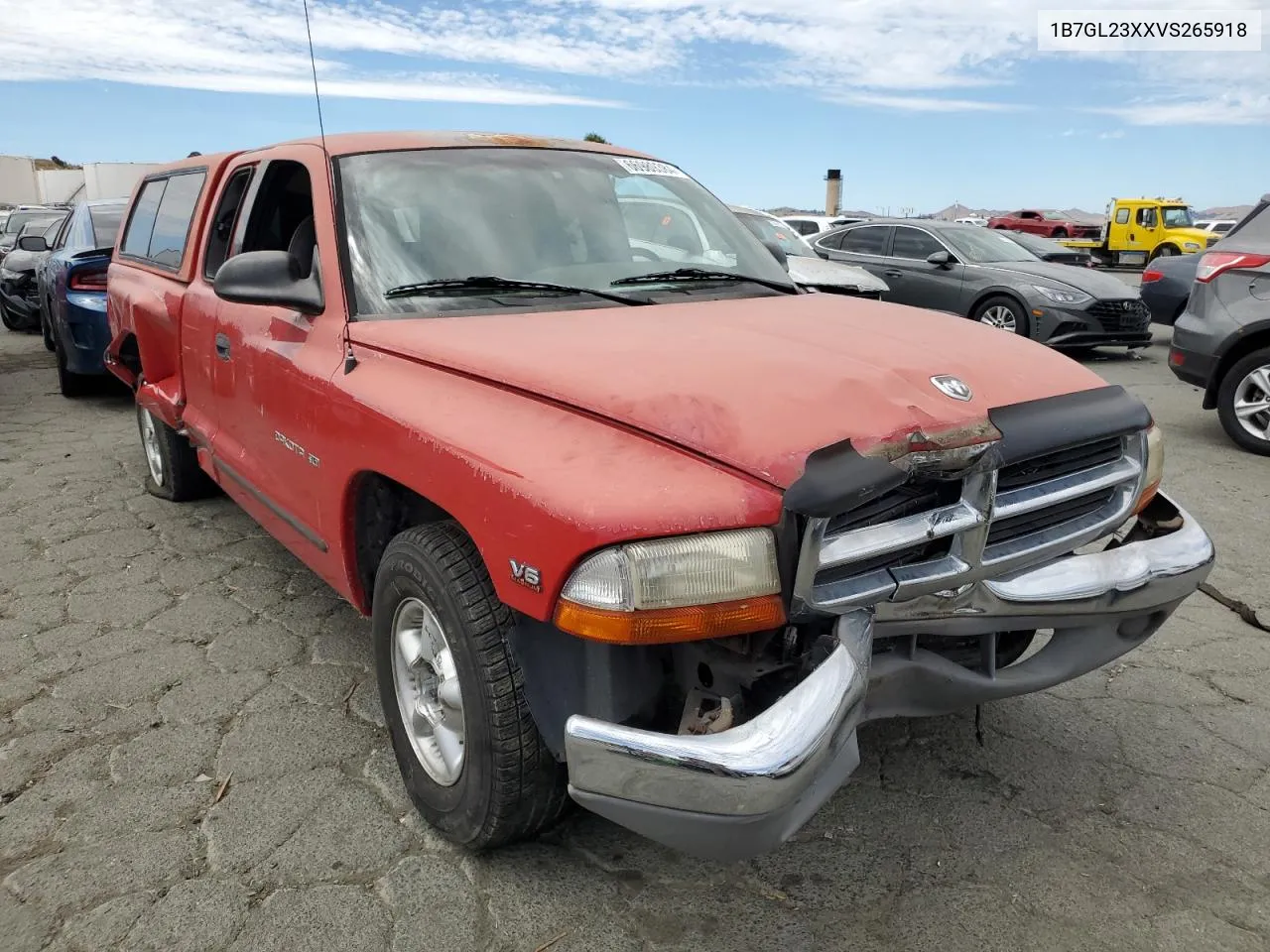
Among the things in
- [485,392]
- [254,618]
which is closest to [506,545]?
[485,392]

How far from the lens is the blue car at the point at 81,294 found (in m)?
7.41

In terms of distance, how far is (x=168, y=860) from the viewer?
2.39 m

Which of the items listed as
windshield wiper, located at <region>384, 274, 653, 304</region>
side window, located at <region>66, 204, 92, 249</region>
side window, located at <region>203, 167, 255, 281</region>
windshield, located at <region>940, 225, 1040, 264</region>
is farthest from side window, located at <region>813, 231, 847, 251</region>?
windshield wiper, located at <region>384, 274, 653, 304</region>

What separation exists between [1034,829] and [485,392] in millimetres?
1820

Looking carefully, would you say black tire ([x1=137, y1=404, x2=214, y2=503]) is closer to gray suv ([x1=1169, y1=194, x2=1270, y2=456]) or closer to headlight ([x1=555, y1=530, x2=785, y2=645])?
headlight ([x1=555, y1=530, x2=785, y2=645])

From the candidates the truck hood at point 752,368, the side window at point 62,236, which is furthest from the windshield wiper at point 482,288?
the side window at point 62,236

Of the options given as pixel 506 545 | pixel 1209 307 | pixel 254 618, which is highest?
pixel 506 545

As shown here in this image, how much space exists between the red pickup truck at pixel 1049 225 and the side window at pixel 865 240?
24.7 meters

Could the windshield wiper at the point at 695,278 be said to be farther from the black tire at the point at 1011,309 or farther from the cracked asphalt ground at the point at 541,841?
the black tire at the point at 1011,309

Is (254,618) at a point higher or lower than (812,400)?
lower

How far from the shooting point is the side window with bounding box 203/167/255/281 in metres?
3.94

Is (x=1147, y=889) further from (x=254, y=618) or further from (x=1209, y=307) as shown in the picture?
(x=1209, y=307)

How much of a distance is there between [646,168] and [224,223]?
1794mm

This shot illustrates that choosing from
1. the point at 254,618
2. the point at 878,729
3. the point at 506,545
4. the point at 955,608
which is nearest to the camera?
the point at 506,545
